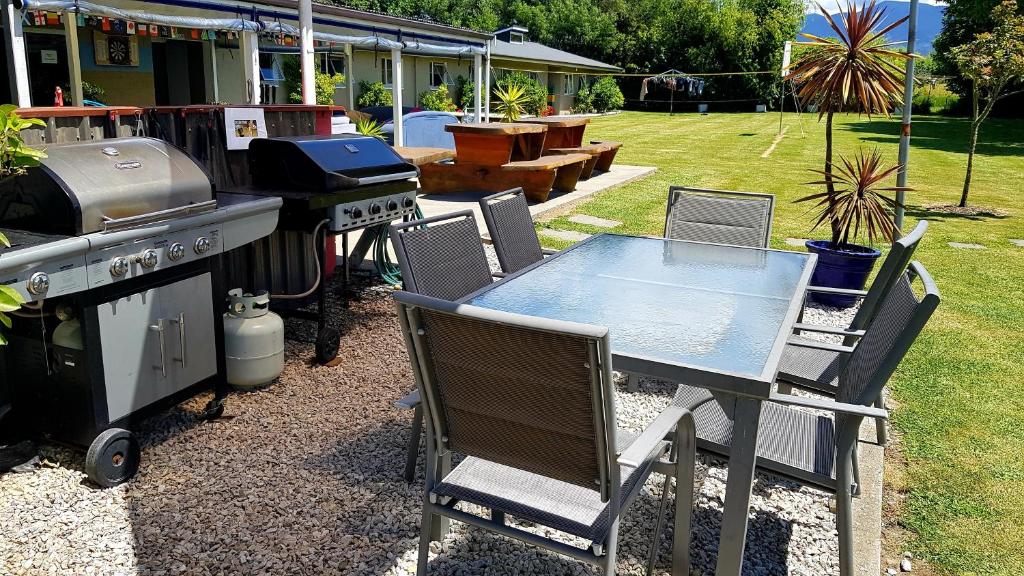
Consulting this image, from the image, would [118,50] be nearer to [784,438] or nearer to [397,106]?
[397,106]

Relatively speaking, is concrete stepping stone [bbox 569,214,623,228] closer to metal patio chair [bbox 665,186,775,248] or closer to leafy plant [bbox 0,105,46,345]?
metal patio chair [bbox 665,186,775,248]

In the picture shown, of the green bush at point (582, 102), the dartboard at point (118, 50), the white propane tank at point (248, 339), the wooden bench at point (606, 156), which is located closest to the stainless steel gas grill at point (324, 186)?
the white propane tank at point (248, 339)

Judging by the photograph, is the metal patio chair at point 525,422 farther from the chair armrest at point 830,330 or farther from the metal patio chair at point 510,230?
the metal patio chair at point 510,230

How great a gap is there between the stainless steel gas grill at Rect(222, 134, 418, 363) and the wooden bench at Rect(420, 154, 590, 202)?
16.7ft

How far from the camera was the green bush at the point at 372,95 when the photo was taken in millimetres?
20562

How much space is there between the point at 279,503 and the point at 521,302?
3.89ft

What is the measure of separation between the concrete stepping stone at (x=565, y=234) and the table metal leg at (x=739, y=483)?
565 centimetres

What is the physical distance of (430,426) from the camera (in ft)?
6.94

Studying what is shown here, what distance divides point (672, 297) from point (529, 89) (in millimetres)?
25884

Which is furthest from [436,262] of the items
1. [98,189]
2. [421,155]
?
[421,155]

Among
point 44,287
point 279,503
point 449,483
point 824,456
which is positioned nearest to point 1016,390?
point 824,456

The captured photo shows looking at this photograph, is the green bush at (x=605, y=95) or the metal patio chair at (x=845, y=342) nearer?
the metal patio chair at (x=845, y=342)

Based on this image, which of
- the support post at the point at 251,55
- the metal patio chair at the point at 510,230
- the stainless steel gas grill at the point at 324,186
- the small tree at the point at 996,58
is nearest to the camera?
the metal patio chair at the point at 510,230

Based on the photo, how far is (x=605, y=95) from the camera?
117 feet
